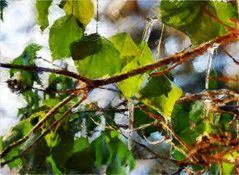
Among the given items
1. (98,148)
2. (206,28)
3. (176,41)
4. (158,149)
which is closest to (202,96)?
(98,148)

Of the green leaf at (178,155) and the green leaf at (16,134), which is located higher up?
the green leaf at (16,134)

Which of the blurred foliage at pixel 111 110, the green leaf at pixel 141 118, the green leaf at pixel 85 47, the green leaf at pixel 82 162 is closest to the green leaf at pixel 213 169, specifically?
the blurred foliage at pixel 111 110

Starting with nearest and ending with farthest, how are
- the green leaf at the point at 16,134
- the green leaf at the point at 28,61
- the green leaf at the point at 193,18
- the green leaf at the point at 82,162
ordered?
the green leaf at the point at 193,18 < the green leaf at the point at 82,162 < the green leaf at the point at 16,134 < the green leaf at the point at 28,61

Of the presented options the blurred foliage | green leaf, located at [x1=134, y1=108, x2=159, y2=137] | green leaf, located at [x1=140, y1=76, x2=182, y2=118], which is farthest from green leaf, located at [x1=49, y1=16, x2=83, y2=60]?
green leaf, located at [x1=134, y1=108, x2=159, y2=137]

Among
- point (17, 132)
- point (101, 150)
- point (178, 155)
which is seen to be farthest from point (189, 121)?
point (17, 132)

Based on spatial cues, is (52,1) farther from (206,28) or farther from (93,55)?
(206,28)

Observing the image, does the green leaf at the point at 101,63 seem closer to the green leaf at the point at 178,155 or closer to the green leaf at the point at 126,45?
the green leaf at the point at 126,45
